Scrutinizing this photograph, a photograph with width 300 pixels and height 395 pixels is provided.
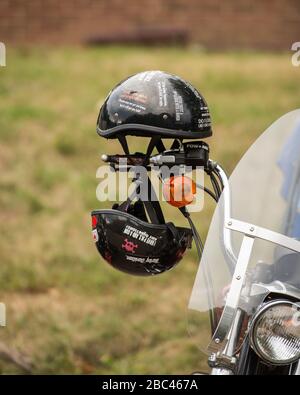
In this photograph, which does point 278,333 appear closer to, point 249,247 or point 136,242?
point 249,247

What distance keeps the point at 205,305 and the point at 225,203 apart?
0.34 metres

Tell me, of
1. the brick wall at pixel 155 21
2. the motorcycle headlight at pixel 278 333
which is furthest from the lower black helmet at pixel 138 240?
the brick wall at pixel 155 21

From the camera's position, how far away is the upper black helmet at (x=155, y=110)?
2.62m

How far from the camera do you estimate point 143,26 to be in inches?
431

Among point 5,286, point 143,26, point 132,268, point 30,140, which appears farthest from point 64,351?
point 143,26

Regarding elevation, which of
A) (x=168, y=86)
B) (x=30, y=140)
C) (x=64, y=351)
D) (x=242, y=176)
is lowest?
(x=64, y=351)

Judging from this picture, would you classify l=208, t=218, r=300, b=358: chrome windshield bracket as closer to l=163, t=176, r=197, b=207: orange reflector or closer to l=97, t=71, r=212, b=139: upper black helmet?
l=163, t=176, r=197, b=207: orange reflector

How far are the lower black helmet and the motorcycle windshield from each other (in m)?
0.14

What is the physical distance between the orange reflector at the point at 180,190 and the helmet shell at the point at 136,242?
0.13 m

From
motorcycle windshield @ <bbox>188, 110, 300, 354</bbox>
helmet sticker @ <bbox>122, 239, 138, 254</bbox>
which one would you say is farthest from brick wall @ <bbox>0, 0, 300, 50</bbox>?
helmet sticker @ <bbox>122, 239, 138, 254</bbox>

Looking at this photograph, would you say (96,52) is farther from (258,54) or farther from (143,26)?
(258,54)

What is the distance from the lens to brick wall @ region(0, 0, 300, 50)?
10.9 m

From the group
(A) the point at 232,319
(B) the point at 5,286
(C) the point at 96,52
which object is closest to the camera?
(A) the point at 232,319

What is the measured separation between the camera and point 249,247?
247 cm
